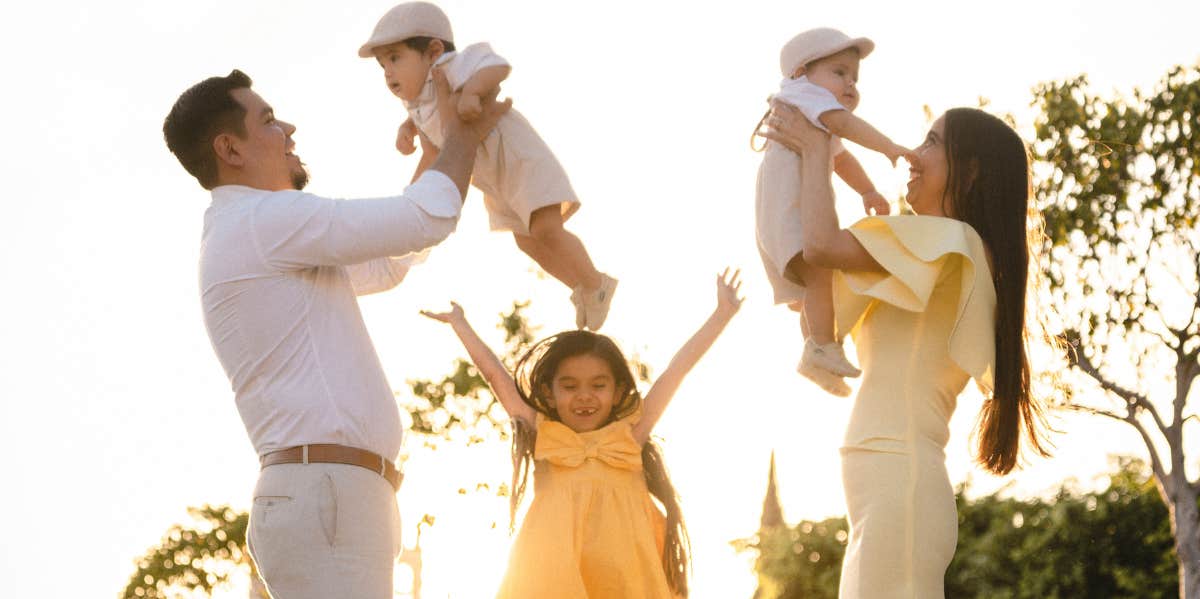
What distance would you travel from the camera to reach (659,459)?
8148 millimetres

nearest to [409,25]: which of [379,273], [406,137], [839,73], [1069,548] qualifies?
[406,137]

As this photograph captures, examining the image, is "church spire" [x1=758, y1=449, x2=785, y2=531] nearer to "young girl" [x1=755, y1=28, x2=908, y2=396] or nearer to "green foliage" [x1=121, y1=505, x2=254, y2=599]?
"green foliage" [x1=121, y1=505, x2=254, y2=599]

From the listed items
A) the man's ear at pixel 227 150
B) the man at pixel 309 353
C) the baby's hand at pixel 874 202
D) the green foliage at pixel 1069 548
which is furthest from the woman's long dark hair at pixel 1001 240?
the green foliage at pixel 1069 548

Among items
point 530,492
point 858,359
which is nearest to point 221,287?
point 858,359

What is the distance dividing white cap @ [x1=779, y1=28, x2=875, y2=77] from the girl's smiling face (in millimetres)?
1636

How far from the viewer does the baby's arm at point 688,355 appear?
8078mm

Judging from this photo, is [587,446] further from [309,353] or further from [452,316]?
[309,353]

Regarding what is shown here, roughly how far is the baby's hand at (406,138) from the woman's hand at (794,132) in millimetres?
1399

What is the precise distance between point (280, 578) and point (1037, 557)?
50.2 ft

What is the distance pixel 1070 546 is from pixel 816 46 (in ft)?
44.8

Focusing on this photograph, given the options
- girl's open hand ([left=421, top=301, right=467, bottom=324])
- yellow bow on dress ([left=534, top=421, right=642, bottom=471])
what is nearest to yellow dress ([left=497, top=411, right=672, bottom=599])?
yellow bow on dress ([left=534, top=421, right=642, bottom=471])

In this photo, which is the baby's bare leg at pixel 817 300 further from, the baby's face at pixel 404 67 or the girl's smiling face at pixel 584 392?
the girl's smiling face at pixel 584 392

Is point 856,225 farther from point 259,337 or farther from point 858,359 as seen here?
point 259,337

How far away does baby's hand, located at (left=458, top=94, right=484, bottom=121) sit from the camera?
6.37 m
